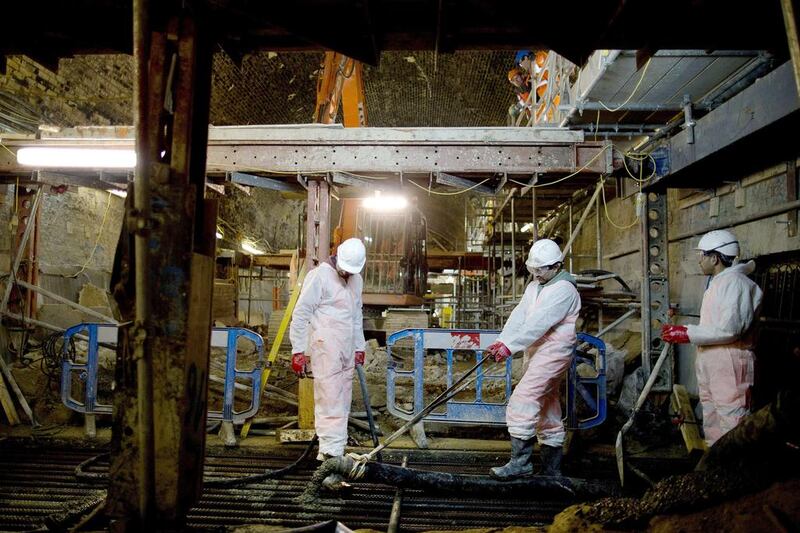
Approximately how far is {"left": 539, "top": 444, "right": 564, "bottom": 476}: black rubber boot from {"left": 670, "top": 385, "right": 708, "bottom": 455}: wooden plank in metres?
1.61

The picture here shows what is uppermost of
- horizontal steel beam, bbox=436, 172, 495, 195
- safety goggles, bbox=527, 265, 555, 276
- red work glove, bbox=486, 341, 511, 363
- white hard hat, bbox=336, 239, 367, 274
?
horizontal steel beam, bbox=436, 172, 495, 195

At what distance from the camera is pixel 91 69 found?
984cm

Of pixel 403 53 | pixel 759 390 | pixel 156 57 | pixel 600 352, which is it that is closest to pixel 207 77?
pixel 156 57

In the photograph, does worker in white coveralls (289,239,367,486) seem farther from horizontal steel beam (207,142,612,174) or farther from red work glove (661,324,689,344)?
red work glove (661,324,689,344)

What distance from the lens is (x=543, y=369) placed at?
13.3 feet

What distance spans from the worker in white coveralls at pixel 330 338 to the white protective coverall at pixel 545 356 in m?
1.56

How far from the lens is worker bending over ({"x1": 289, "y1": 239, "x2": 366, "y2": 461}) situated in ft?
13.8

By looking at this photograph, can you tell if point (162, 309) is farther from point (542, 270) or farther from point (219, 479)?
point (542, 270)

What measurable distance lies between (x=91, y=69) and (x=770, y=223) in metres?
12.6

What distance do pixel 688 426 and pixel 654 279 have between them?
178cm

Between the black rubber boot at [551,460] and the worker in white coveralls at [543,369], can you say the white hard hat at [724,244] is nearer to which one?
the worker in white coveralls at [543,369]

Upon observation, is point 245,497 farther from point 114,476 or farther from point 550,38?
point 550,38

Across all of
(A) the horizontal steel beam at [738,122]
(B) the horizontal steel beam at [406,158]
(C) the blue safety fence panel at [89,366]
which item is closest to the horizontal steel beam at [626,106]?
(B) the horizontal steel beam at [406,158]

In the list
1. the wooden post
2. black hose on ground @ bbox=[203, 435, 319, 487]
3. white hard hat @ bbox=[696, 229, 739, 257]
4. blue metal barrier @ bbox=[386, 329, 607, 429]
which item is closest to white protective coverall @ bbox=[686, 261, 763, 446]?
white hard hat @ bbox=[696, 229, 739, 257]
